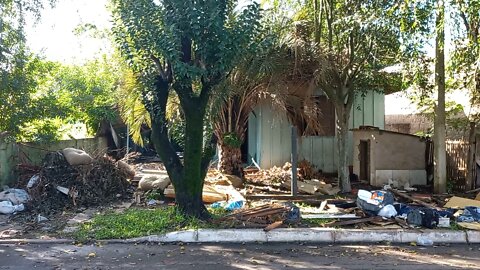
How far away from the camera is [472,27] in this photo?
10.2 metres

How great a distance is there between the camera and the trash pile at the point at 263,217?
8.23 meters

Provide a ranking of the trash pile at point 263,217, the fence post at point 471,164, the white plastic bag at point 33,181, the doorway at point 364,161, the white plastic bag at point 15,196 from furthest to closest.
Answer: the doorway at point 364,161 < the fence post at point 471,164 < the white plastic bag at point 33,181 < the white plastic bag at point 15,196 < the trash pile at point 263,217

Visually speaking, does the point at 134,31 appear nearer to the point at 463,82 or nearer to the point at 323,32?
the point at 323,32

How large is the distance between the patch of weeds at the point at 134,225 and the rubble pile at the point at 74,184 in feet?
5.43

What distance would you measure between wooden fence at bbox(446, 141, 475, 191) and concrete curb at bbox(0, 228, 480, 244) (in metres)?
→ 5.45

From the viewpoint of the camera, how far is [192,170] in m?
8.62

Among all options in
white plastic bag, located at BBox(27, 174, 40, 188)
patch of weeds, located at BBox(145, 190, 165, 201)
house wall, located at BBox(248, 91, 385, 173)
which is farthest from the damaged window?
white plastic bag, located at BBox(27, 174, 40, 188)

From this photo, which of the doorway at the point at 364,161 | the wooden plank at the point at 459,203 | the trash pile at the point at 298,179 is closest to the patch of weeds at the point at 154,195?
the trash pile at the point at 298,179

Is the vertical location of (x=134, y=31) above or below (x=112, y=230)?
above

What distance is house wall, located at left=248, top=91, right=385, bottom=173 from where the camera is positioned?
1523cm

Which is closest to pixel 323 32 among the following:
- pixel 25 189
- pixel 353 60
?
pixel 353 60

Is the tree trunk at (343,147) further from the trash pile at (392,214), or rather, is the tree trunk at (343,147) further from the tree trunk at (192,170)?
the tree trunk at (192,170)

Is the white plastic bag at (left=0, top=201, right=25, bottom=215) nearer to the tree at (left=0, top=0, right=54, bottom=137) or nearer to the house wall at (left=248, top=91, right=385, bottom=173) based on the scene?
the tree at (left=0, top=0, right=54, bottom=137)

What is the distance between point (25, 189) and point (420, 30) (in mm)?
9798
